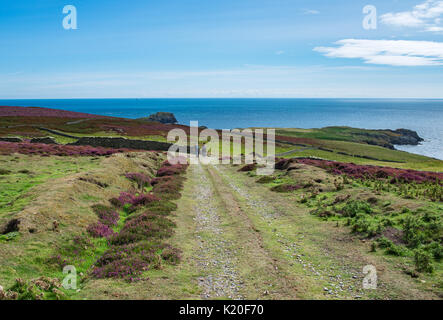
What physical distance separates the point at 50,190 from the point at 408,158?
330ft

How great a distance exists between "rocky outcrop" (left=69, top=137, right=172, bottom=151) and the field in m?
31.5

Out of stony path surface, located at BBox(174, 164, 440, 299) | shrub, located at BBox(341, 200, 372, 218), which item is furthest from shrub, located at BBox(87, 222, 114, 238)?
shrub, located at BBox(341, 200, 372, 218)

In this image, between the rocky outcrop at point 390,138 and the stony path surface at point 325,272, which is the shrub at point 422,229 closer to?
the stony path surface at point 325,272

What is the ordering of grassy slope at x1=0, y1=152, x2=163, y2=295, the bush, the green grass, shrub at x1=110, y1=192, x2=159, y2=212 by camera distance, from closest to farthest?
grassy slope at x1=0, y1=152, x2=163, y2=295, the bush, the green grass, shrub at x1=110, y1=192, x2=159, y2=212

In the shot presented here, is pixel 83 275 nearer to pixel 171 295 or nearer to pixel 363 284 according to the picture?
pixel 171 295

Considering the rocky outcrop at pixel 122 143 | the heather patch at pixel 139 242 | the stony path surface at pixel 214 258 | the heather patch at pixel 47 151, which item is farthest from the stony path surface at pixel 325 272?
the rocky outcrop at pixel 122 143

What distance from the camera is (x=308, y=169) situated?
1478 inches

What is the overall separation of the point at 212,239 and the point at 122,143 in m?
52.3

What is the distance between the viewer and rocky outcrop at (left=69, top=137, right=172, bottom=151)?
61.7 metres

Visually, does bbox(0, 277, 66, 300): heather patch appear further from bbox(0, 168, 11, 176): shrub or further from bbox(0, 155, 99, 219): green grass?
bbox(0, 168, 11, 176): shrub

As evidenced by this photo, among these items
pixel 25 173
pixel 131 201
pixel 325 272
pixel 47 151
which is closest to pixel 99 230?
pixel 131 201

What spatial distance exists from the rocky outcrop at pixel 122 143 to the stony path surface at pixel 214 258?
139 ft

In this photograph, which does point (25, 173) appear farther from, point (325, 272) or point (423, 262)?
point (423, 262)

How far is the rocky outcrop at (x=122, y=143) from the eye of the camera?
2430 inches
